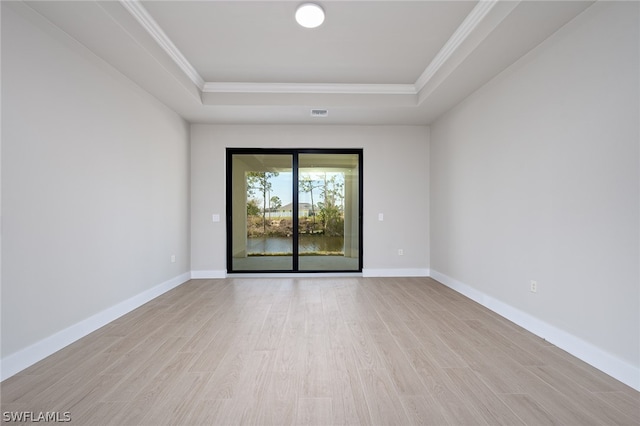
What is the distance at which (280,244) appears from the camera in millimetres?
5582

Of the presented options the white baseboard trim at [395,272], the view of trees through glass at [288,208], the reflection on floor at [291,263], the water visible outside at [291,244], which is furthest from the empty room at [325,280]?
the view of trees through glass at [288,208]

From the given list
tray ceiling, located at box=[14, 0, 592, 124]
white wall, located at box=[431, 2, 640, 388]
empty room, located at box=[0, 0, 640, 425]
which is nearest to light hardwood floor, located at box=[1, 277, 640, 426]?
empty room, located at box=[0, 0, 640, 425]

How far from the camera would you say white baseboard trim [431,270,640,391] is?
6.72 feet

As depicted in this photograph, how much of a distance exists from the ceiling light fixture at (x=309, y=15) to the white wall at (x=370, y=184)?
2.55 meters

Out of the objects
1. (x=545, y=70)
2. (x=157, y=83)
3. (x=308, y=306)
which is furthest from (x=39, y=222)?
(x=545, y=70)

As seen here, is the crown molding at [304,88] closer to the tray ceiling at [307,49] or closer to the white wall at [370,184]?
the tray ceiling at [307,49]

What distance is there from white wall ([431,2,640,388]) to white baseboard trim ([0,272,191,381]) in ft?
13.6

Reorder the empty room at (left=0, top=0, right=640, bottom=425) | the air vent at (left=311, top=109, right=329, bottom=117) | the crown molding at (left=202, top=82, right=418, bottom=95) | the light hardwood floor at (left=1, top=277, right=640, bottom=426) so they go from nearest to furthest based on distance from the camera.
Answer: the light hardwood floor at (left=1, top=277, right=640, bottom=426) < the empty room at (left=0, top=0, right=640, bottom=425) < the crown molding at (left=202, top=82, right=418, bottom=95) < the air vent at (left=311, top=109, right=329, bottom=117)

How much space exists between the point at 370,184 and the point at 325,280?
183 centimetres

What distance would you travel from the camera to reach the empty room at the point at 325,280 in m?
1.99

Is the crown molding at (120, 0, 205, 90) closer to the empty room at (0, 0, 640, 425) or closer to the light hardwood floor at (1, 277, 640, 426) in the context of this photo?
the empty room at (0, 0, 640, 425)

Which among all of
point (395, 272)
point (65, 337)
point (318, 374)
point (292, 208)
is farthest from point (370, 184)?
point (65, 337)

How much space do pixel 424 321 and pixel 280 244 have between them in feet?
9.91

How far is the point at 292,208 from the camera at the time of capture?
5527mm
